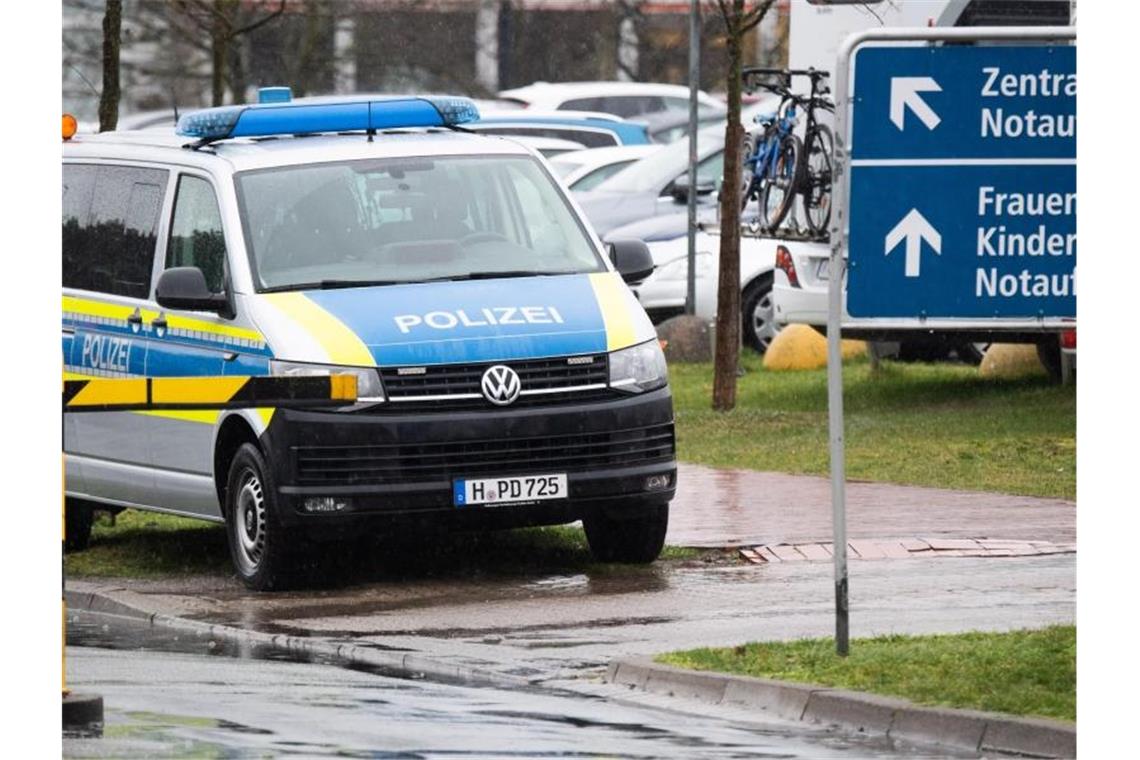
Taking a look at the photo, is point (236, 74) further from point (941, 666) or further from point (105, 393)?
point (941, 666)

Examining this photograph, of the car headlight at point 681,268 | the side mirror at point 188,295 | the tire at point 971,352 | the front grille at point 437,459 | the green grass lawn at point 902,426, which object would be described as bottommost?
the green grass lawn at point 902,426

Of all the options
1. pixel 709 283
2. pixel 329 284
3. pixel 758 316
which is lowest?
pixel 758 316

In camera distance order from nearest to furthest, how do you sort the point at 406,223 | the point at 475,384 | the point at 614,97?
the point at 475,384 < the point at 406,223 < the point at 614,97

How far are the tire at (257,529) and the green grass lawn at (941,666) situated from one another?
2817 millimetres

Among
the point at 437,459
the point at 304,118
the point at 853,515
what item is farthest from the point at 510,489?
the point at 853,515

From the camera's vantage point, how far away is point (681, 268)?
26766 millimetres

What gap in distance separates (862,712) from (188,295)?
487 centimetres

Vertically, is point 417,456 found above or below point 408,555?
above

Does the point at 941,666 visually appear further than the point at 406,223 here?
No

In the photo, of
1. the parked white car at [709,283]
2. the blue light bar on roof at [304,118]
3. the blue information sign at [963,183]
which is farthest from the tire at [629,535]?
the parked white car at [709,283]

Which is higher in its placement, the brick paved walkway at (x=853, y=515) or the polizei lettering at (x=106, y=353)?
the polizei lettering at (x=106, y=353)

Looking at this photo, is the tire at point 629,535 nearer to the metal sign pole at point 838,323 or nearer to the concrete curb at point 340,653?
the concrete curb at point 340,653

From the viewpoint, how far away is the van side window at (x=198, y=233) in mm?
13180

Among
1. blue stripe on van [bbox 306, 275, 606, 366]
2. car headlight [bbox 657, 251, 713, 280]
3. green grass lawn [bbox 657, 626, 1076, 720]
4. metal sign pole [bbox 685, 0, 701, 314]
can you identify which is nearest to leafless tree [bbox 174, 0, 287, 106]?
metal sign pole [bbox 685, 0, 701, 314]
